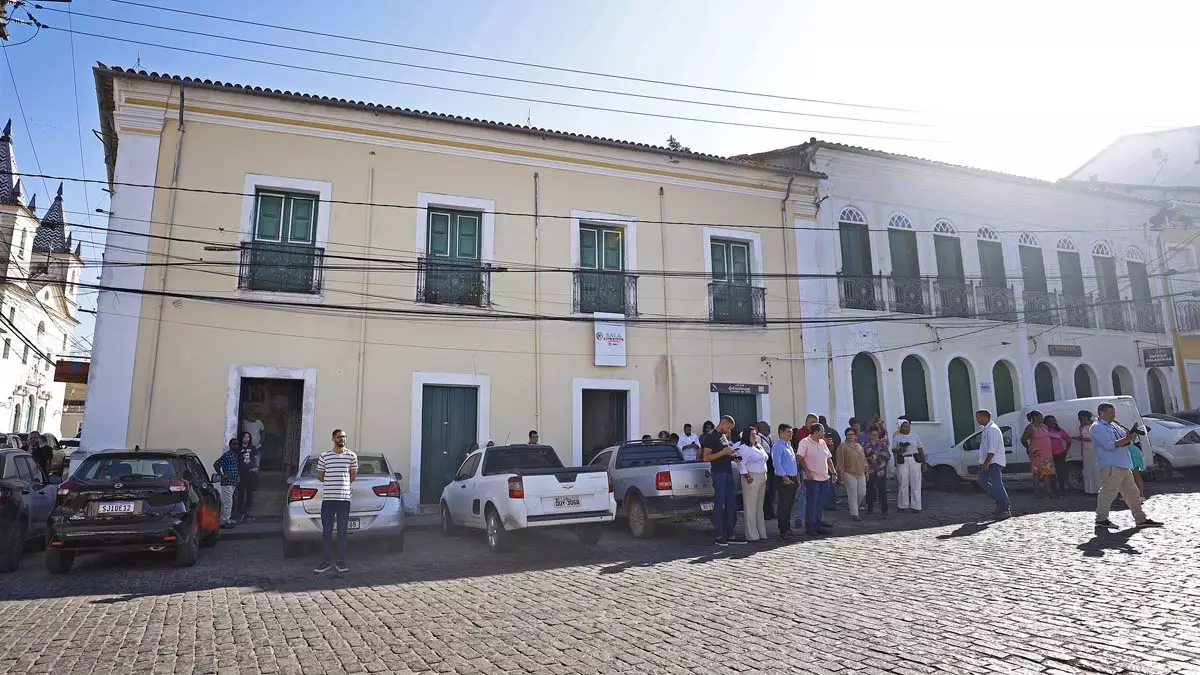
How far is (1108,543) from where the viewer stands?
28.5ft

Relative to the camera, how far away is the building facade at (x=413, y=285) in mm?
13094

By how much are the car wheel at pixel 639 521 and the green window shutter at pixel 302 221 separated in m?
8.30

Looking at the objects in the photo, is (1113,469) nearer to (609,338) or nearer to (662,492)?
(662,492)

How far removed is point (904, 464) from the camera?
12797 millimetres

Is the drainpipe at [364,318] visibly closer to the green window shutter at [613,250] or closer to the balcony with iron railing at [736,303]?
the green window shutter at [613,250]

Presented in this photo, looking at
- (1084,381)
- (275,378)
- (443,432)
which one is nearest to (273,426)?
(275,378)

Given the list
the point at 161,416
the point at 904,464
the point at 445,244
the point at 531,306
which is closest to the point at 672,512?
the point at 904,464

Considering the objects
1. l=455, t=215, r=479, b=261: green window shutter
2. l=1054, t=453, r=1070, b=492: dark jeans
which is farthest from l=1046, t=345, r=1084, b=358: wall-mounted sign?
l=455, t=215, r=479, b=261: green window shutter

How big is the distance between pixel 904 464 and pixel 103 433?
1398 cm

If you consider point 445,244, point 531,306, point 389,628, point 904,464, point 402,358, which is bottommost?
point 389,628

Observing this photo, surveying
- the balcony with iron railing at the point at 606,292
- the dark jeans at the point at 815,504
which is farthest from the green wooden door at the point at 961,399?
the dark jeans at the point at 815,504

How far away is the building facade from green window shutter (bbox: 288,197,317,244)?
1.5 inches

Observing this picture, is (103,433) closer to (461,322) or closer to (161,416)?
(161,416)

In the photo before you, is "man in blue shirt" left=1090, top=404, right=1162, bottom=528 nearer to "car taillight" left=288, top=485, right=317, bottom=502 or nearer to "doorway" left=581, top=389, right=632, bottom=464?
"doorway" left=581, top=389, right=632, bottom=464
